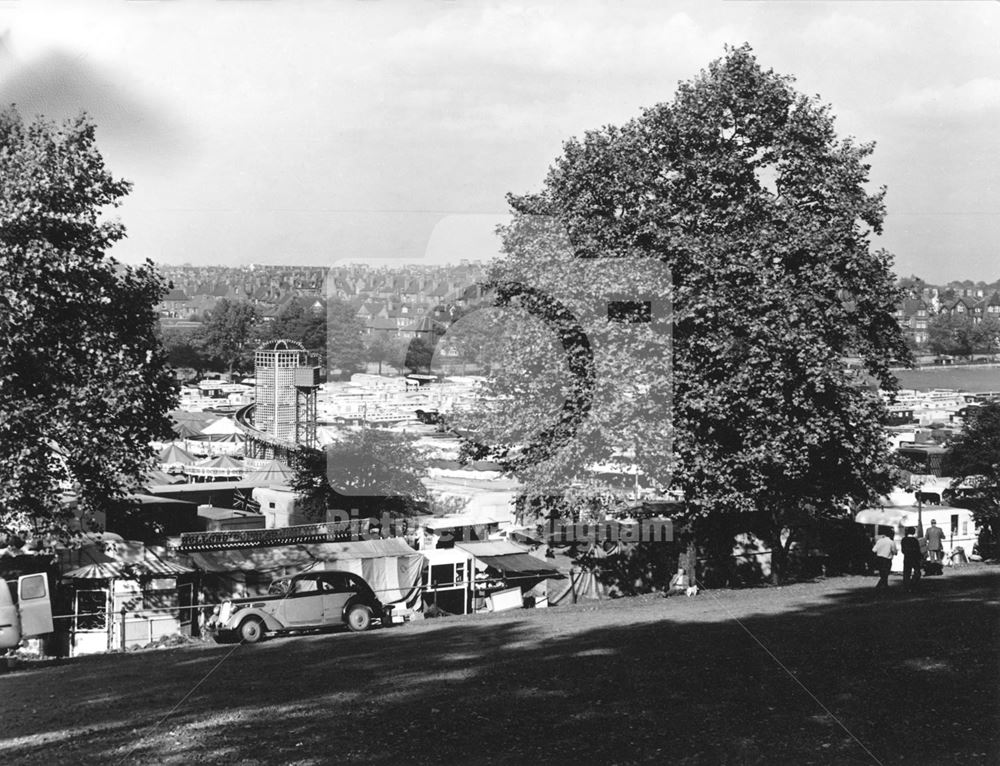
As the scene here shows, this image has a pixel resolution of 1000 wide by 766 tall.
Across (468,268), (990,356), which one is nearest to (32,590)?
(468,268)

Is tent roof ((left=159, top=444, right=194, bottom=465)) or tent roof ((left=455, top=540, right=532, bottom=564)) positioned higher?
tent roof ((left=159, top=444, right=194, bottom=465))

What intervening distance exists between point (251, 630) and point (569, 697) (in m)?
9.04

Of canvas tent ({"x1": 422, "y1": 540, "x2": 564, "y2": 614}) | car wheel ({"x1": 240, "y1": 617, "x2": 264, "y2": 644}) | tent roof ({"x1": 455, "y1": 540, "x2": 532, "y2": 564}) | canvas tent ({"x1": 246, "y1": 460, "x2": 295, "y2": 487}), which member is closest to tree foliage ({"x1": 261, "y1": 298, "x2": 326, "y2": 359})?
canvas tent ({"x1": 246, "y1": 460, "x2": 295, "y2": 487})

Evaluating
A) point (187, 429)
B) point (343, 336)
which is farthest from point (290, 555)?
point (343, 336)

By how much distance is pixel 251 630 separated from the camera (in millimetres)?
17203

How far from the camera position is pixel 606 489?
786 inches

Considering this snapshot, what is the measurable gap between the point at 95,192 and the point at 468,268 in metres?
10.7

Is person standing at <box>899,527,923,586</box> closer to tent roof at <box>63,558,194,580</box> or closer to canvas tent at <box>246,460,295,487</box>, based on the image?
tent roof at <box>63,558,194,580</box>

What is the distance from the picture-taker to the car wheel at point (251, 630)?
17094 millimetres

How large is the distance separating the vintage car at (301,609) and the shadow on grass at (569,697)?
1638 millimetres

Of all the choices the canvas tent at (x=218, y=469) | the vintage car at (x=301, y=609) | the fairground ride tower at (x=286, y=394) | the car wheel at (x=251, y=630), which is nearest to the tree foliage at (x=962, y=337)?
the fairground ride tower at (x=286, y=394)

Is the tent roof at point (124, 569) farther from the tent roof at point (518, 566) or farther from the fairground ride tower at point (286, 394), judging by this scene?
the fairground ride tower at point (286, 394)

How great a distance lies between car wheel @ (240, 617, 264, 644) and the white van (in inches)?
139

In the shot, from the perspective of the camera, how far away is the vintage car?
17.2 metres
